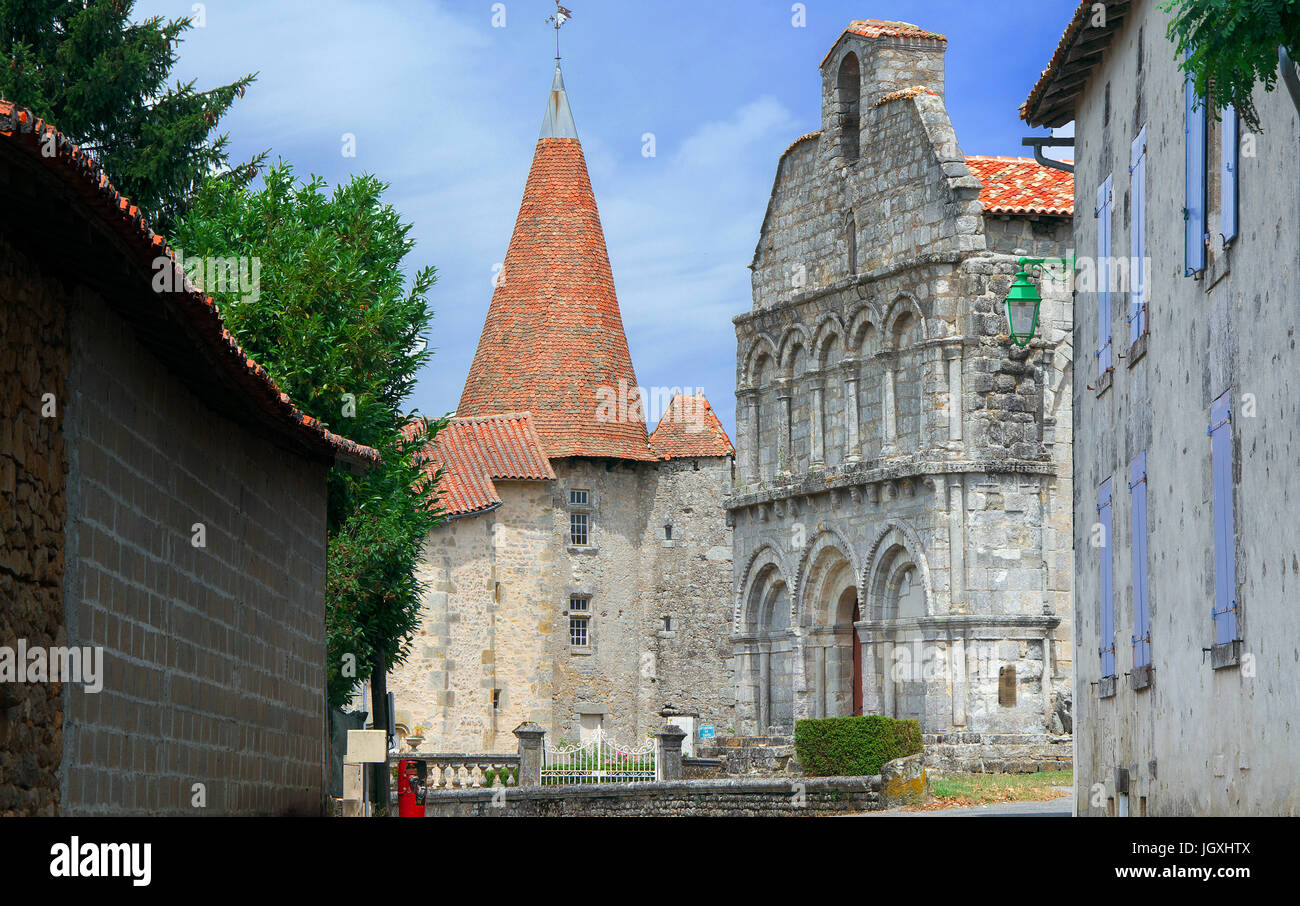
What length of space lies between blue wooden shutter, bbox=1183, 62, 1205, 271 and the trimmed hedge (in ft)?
57.2

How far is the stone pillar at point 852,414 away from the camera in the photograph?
3509 centimetres

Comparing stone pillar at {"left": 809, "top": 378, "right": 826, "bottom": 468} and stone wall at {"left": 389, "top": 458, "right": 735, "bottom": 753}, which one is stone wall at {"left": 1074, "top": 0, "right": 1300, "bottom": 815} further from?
stone wall at {"left": 389, "top": 458, "right": 735, "bottom": 753}

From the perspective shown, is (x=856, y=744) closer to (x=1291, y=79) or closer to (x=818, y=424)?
(x=818, y=424)

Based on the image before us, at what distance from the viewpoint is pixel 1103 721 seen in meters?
16.5

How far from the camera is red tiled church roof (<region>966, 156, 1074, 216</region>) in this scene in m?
32.6

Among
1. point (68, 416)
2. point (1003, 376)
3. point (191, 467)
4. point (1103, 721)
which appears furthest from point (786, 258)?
point (68, 416)

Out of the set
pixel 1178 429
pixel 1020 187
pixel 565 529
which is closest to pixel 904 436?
pixel 1020 187

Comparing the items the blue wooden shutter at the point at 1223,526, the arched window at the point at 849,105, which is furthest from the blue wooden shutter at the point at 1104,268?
the arched window at the point at 849,105

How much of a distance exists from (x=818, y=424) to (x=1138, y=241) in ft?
69.7

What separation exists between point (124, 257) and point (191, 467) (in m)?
3.51

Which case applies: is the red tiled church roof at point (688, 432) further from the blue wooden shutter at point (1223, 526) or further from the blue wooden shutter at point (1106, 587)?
the blue wooden shutter at point (1223, 526)

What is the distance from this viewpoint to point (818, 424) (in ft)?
119
